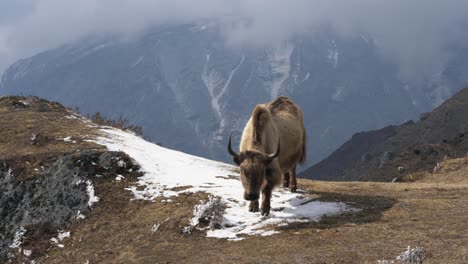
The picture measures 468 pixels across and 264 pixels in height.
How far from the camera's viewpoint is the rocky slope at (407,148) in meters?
66.2

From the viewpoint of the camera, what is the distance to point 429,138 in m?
113

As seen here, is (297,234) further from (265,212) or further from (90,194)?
(90,194)

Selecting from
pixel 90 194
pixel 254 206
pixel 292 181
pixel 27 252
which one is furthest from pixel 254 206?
pixel 27 252

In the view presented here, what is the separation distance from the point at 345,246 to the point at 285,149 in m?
5.29

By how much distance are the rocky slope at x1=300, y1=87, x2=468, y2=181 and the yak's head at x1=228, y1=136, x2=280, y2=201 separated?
65.2 feet

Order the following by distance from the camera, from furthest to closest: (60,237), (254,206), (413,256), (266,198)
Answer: (60,237), (254,206), (266,198), (413,256)

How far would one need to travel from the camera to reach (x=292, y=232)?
13.3 m

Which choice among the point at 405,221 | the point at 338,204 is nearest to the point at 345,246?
the point at 405,221

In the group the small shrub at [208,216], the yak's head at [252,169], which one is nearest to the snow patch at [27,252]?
the small shrub at [208,216]

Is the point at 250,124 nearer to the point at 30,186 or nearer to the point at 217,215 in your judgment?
the point at 217,215

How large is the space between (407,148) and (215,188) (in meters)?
84.5

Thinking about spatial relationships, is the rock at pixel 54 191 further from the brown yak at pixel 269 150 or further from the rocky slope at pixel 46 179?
the brown yak at pixel 269 150

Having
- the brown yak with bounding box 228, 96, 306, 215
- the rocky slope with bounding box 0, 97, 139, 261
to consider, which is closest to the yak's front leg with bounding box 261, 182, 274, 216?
the brown yak with bounding box 228, 96, 306, 215

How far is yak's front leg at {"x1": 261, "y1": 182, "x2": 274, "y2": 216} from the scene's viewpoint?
46.9 feet
